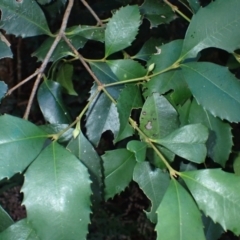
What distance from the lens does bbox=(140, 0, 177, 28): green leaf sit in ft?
3.04

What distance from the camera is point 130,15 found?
2.51ft

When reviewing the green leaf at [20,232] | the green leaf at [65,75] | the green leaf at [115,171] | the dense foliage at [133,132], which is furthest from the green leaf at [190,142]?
the green leaf at [65,75]

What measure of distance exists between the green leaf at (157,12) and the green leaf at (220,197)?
40 centimetres

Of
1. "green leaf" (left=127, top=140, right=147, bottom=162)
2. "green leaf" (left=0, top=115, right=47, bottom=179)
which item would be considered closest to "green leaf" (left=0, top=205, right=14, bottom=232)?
"green leaf" (left=0, top=115, right=47, bottom=179)

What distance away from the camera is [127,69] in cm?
78

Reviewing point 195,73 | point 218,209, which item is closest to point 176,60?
point 195,73

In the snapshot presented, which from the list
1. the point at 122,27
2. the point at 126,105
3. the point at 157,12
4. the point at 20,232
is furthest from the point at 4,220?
the point at 157,12

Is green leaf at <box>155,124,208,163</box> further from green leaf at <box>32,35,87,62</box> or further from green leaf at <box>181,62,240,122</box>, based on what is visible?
green leaf at <box>32,35,87,62</box>

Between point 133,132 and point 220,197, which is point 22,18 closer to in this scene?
point 133,132

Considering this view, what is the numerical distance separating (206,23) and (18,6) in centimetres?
33

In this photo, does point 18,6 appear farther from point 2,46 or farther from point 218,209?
point 218,209

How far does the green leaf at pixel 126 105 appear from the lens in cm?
68

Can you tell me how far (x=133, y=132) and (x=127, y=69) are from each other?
0.13 meters

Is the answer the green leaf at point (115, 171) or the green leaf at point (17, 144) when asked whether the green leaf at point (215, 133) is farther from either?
the green leaf at point (17, 144)
